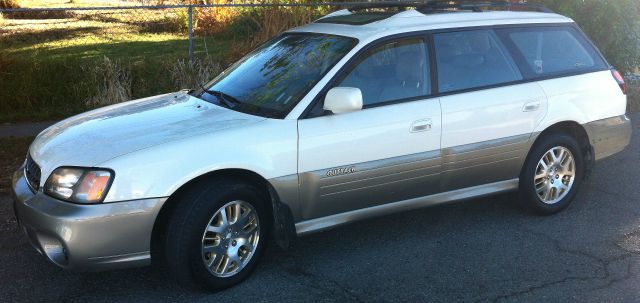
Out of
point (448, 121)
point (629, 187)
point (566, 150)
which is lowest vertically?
point (629, 187)

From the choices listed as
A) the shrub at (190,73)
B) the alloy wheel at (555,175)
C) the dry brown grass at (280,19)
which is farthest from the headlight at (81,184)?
the dry brown grass at (280,19)

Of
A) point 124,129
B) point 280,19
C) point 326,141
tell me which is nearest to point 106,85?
point 280,19

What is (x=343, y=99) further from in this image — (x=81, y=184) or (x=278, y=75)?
(x=81, y=184)

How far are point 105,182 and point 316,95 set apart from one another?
1480 mm

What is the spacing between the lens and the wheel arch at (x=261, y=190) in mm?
3900

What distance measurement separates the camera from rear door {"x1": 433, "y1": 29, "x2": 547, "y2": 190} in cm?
478

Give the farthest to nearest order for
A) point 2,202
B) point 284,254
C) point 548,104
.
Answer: point 2,202
point 548,104
point 284,254

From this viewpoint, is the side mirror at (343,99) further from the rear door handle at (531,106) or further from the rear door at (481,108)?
the rear door handle at (531,106)

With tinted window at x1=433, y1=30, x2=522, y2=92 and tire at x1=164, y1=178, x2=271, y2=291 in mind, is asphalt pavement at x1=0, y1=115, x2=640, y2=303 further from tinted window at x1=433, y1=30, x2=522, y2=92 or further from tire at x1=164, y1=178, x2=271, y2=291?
tinted window at x1=433, y1=30, x2=522, y2=92

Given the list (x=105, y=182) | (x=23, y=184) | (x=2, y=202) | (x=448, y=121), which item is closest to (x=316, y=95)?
(x=448, y=121)

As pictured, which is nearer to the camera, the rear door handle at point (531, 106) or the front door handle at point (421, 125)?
the front door handle at point (421, 125)

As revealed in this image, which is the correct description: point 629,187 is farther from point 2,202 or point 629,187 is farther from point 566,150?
point 2,202

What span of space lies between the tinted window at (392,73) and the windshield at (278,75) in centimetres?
18

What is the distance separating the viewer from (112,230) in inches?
144
